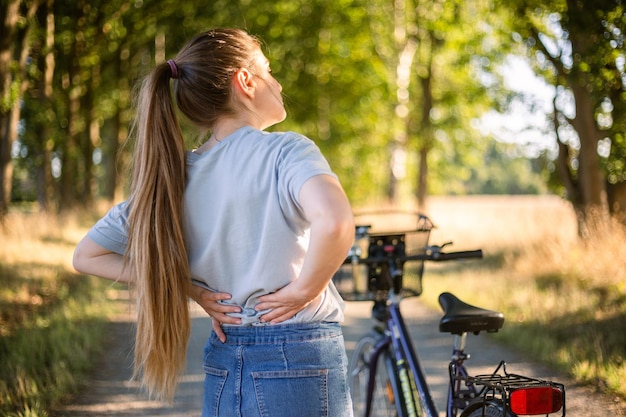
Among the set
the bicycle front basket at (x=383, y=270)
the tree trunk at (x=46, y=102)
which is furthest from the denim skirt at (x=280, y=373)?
the tree trunk at (x=46, y=102)

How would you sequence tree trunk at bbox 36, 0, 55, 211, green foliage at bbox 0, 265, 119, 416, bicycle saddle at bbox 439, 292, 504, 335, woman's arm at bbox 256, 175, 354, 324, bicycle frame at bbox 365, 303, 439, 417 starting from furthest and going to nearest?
tree trunk at bbox 36, 0, 55, 211 < green foliage at bbox 0, 265, 119, 416 < bicycle frame at bbox 365, 303, 439, 417 < bicycle saddle at bbox 439, 292, 504, 335 < woman's arm at bbox 256, 175, 354, 324

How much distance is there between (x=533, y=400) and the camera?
226 cm

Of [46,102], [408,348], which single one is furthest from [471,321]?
[46,102]

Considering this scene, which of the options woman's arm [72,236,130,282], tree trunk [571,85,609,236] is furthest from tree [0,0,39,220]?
woman's arm [72,236,130,282]

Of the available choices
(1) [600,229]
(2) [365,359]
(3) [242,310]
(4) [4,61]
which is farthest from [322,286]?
(4) [4,61]

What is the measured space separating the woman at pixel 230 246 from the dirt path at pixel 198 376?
73.9 inches

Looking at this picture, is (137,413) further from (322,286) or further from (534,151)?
(534,151)

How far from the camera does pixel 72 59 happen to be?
1923 cm

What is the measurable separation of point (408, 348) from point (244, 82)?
1615 mm

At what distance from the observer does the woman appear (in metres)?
2.12

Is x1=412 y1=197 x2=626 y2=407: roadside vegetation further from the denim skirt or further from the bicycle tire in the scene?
the denim skirt

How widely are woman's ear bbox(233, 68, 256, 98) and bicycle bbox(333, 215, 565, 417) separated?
1131 millimetres

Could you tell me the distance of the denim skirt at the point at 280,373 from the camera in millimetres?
2133

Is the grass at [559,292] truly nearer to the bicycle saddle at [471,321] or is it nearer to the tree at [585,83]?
the tree at [585,83]
